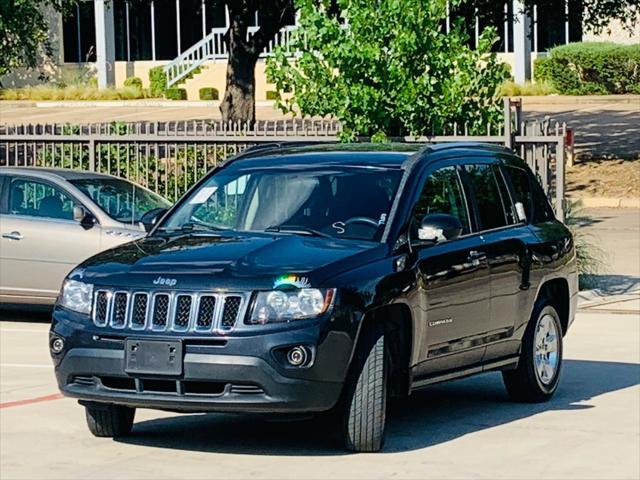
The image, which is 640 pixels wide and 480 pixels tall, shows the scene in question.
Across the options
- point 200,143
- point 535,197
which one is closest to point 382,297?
point 535,197

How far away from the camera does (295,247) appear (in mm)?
9086

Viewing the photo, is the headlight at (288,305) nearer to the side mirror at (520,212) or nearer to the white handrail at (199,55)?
the side mirror at (520,212)

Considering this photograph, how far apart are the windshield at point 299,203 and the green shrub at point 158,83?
43.6 m

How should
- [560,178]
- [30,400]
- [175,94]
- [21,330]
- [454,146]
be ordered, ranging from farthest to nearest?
1. [175,94]
2. [560,178]
3. [21,330]
4. [30,400]
5. [454,146]

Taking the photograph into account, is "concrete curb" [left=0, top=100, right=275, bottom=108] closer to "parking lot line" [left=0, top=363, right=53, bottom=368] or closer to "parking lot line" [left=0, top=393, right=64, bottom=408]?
"parking lot line" [left=0, top=363, right=53, bottom=368]

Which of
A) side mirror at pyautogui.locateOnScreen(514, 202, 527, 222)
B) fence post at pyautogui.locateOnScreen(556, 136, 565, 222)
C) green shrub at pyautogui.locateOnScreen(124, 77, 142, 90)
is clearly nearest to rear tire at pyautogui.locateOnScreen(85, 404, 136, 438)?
side mirror at pyautogui.locateOnScreen(514, 202, 527, 222)

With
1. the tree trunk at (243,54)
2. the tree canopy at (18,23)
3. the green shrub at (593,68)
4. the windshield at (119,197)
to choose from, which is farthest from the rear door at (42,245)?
the green shrub at (593,68)

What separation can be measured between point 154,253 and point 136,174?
35.8 ft

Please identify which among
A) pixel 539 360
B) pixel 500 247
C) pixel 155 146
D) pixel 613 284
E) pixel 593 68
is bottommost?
pixel 613 284

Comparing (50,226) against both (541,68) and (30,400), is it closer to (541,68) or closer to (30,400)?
(30,400)

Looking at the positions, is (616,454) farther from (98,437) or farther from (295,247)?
(98,437)

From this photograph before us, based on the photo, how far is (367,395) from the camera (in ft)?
29.0

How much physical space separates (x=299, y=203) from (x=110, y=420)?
1.77 m

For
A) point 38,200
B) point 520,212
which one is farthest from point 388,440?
point 38,200
